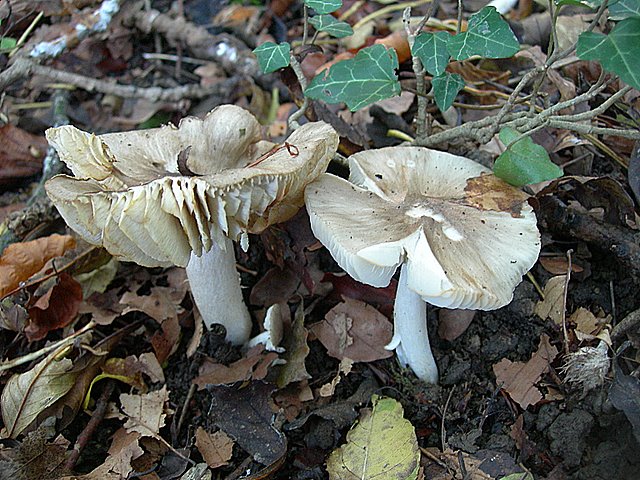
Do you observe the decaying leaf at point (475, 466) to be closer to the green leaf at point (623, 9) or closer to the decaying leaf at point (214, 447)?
the decaying leaf at point (214, 447)

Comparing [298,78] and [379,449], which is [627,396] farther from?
[298,78]

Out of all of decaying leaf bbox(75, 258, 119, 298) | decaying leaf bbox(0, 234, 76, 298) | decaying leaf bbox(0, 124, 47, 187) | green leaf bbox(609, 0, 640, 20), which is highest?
green leaf bbox(609, 0, 640, 20)

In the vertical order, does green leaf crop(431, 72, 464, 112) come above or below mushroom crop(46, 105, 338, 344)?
below

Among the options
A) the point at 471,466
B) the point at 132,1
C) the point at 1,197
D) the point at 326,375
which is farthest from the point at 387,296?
the point at 132,1

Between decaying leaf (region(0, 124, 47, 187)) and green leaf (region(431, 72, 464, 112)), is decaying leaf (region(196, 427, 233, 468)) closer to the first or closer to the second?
green leaf (region(431, 72, 464, 112))

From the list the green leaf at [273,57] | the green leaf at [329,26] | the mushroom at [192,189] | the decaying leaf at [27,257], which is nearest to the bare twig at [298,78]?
the green leaf at [273,57]

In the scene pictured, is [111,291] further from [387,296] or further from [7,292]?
[387,296]

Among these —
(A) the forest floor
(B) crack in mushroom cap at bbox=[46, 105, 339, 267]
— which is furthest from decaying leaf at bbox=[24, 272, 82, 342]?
(B) crack in mushroom cap at bbox=[46, 105, 339, 267]
